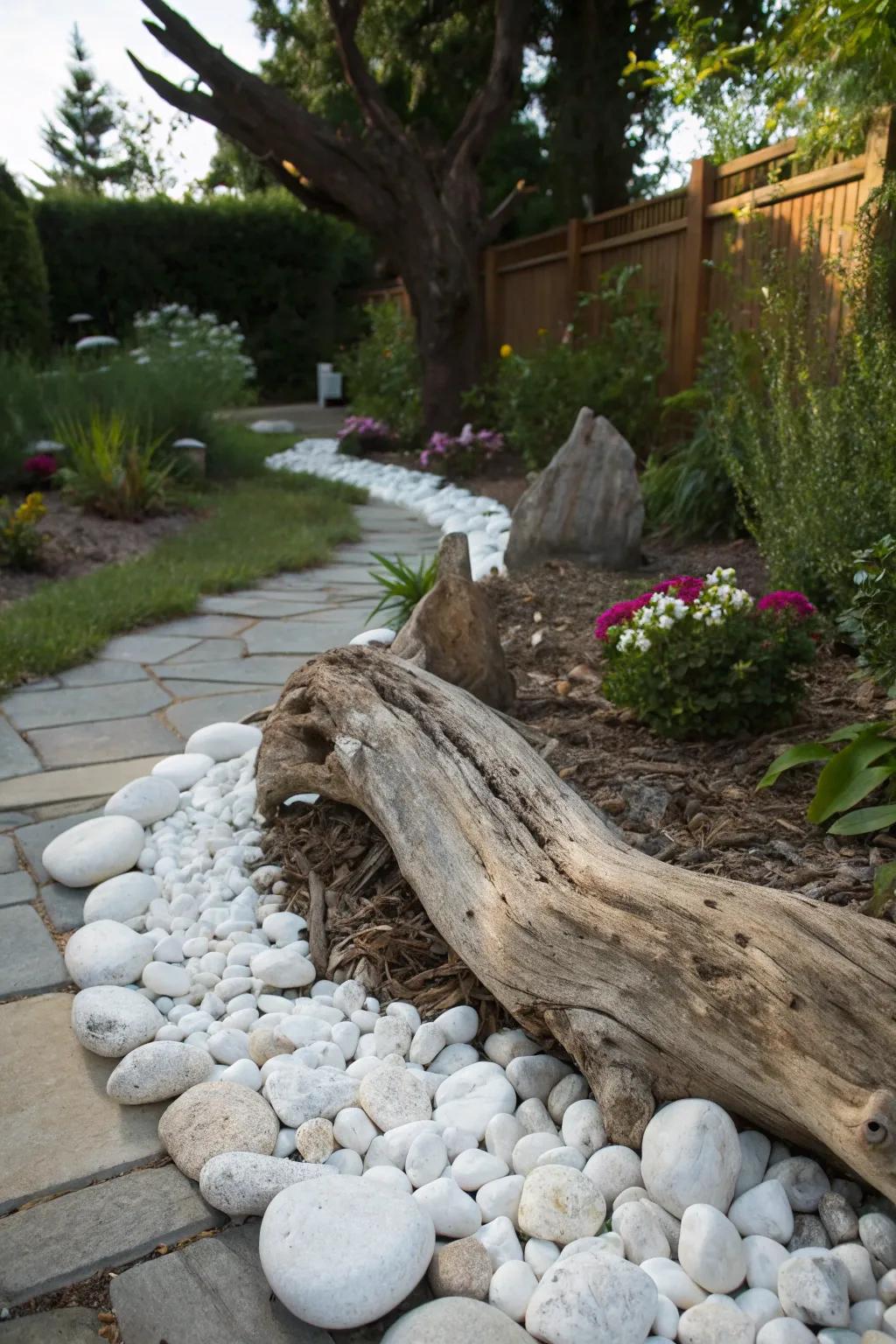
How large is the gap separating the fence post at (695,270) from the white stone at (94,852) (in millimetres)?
5910

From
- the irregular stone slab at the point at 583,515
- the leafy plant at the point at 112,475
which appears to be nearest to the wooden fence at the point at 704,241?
the irregular stone slab at the point at 583,515

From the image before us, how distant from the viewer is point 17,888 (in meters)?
2.74

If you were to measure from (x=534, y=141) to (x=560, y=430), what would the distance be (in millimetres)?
13299

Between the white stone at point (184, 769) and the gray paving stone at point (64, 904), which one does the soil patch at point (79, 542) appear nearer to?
the white stone at point (184, 769)

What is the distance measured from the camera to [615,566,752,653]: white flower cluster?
9.98 feet

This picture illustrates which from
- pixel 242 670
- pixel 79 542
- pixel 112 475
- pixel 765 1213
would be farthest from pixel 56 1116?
pixel 112 475

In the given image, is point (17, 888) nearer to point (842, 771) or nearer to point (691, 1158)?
point (691, 1158)

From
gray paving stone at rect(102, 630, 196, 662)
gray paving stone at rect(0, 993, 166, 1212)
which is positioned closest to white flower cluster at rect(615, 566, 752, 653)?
gray paving stone at rect(0, 993, 166, 1212)

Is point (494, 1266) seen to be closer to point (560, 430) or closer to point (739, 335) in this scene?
point (739, 335)

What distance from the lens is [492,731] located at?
2.62 metres

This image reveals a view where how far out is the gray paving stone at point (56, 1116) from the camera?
5.78 ft

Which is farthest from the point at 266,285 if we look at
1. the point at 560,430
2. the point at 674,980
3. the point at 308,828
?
the point at 674,980

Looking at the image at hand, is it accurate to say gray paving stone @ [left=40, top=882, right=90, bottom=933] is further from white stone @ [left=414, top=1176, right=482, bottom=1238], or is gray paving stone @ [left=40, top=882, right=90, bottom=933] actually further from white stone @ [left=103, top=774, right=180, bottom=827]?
white stone @ [left=414, top=1176, right=482, bottom=1238]

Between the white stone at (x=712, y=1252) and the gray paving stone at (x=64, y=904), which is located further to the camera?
the gray paving stone at (x=64, y=904)
